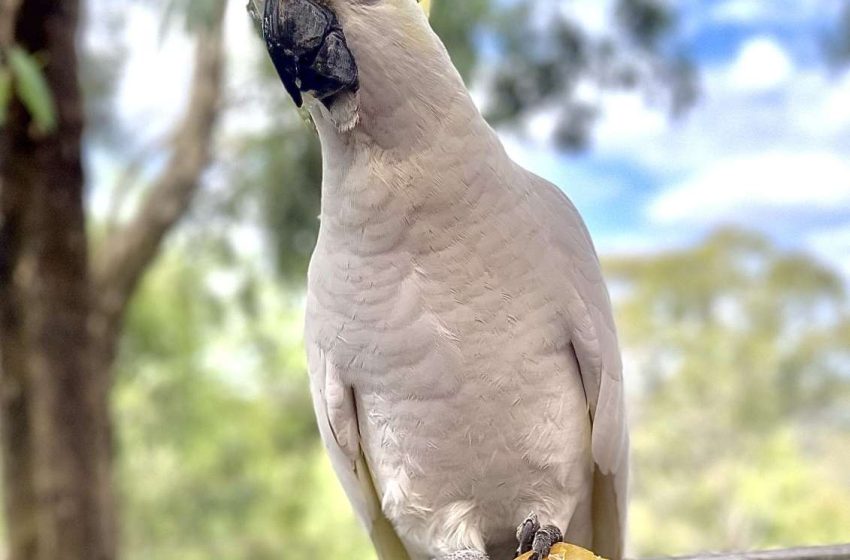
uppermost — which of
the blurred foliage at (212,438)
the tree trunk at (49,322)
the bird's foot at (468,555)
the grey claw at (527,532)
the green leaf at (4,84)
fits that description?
the green leaf at (4,84)

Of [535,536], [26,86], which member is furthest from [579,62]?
[535,536]

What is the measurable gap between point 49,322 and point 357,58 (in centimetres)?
180

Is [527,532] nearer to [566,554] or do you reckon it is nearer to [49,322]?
[566,554]

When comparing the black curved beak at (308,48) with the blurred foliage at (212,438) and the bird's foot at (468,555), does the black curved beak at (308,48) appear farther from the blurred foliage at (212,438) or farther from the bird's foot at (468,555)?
the blurred foliage at (212,438)

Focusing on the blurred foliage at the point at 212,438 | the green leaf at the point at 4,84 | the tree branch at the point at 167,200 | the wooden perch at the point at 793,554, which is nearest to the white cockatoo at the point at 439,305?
the wooden perch at the point at 793,554

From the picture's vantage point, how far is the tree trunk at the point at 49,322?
7.11 ft

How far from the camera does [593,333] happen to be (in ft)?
2.88

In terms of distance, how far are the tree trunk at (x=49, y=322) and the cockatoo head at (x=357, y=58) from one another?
65.5 inches

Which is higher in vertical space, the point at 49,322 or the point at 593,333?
the point at 593,333

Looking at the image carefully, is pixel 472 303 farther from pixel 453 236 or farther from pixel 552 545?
pixel 552 545

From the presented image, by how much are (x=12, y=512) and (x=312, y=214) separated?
1193 millimetres

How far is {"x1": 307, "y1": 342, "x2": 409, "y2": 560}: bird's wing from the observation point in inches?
35.0

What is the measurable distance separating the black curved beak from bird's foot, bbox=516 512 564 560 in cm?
49

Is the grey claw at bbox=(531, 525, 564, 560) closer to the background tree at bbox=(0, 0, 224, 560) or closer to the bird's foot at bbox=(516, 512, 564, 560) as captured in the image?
the bird's foot at bbox=(516, 512, 564, 560)
